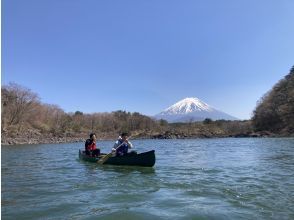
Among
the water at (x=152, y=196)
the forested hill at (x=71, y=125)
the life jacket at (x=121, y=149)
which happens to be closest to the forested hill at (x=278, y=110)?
the forested hill at (x=71, y=125)

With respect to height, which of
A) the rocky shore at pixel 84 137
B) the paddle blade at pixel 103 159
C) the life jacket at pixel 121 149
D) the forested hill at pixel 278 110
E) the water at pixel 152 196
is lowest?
the water at pixel 152 196

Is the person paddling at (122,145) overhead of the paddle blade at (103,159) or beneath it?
overhead

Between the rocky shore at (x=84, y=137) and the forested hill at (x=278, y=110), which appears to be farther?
the forested hill at (x=278, y=110)

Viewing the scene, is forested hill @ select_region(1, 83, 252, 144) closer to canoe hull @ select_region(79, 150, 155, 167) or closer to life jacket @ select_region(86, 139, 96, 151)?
life jacket @ select_region(86, 139, 96, 151)

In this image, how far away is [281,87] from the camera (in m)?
102

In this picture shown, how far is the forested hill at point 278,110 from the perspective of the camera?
296 feet

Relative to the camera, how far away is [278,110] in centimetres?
9294

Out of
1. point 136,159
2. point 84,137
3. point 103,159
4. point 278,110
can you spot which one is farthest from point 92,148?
point 278,110

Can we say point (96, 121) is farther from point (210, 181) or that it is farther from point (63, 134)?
point (210, 181)

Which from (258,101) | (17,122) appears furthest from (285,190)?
(258,101)

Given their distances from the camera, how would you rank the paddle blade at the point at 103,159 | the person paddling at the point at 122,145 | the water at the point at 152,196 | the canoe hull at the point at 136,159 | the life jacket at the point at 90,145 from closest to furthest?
the water at the point at 152,196 → the canoe hull at the point at 136,159 → the person paddling at the point at 122,145 → the paddle blade at the point at 103,159 → the life jacket at the point at 90,145

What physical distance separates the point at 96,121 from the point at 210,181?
297 ft

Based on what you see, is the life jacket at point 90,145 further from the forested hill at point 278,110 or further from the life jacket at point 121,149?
the forested hill at point 278,110

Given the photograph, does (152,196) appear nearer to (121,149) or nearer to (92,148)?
(121,149)
